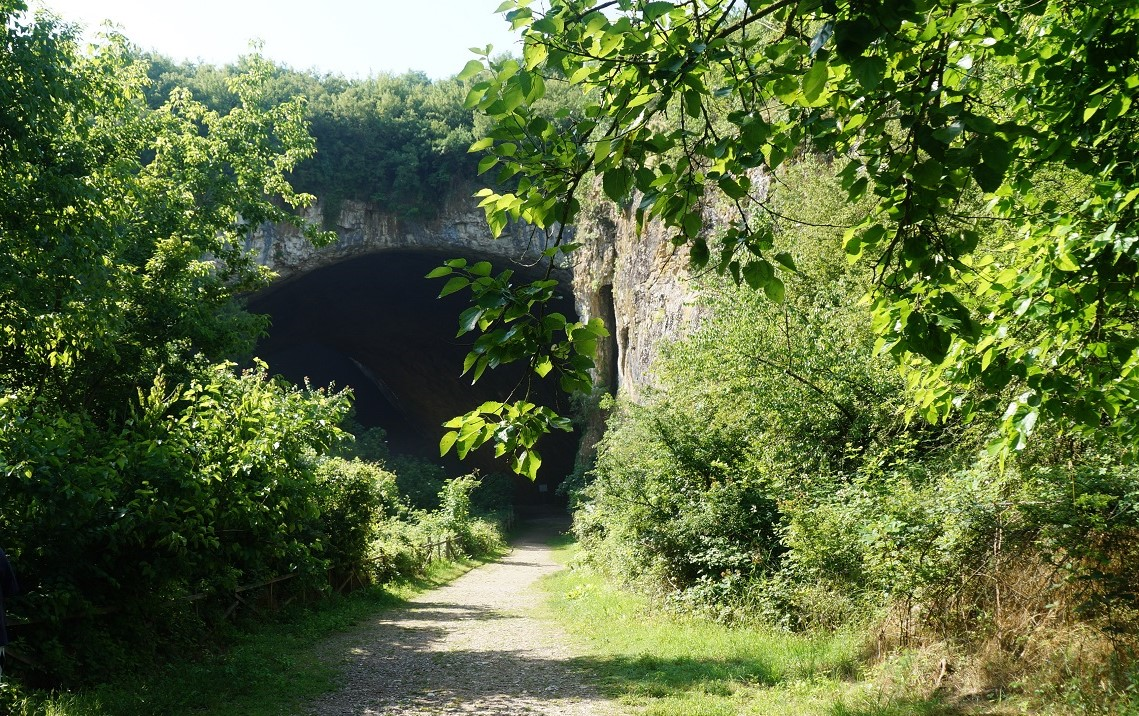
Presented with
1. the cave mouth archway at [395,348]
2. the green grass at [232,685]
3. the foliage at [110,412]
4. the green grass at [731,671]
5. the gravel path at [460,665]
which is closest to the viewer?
the green grass at [232,685]

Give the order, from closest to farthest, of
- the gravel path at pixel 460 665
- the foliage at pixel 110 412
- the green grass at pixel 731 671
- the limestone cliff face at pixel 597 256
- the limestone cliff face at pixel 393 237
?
the green grass at pixel 731 671, the foliage at pixel 110 412, the gravel path at pixel 460 665, the limestone cliff face at pixel 597 256, the limestone cliff face at pixel 393 237

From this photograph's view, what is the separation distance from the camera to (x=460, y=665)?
28.9ft

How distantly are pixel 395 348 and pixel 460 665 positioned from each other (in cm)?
3983

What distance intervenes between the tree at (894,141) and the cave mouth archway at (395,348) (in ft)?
100

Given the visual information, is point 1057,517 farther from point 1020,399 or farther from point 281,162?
point 281,162

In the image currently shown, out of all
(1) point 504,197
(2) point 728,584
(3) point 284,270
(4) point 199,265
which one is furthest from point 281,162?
(3) point 284,270

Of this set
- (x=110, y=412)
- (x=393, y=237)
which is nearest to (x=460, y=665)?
(x=110, y=412)

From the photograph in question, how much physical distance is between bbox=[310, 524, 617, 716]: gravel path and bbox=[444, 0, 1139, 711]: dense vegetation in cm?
242

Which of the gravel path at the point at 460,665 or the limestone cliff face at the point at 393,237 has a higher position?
the limestone cliff face at the point at 393,237

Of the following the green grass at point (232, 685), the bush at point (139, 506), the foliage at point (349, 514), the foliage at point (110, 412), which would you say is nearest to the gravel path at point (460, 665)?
the green grass at point (232, 685)

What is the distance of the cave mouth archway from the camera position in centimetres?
3966

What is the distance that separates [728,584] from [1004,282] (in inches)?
274

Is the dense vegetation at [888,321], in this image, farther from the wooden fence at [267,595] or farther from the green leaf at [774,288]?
the wooden fence at [267,595]

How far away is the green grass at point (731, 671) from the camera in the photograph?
6004mm
